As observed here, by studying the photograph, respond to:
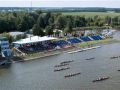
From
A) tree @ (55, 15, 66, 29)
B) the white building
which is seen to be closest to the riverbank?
the white building

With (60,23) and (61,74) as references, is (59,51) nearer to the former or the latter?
(61,74)

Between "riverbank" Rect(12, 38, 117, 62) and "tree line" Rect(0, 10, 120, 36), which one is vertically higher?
"tree line" Rect(0, 10, 120, 36)

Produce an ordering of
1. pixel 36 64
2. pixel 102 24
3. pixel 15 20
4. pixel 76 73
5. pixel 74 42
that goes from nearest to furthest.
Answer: pixel 76 73 < pixel 36 64 < pixel 74 42 < pixel 15 20 < pixel 102 24

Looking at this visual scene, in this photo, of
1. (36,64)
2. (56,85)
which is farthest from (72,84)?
(36,64)

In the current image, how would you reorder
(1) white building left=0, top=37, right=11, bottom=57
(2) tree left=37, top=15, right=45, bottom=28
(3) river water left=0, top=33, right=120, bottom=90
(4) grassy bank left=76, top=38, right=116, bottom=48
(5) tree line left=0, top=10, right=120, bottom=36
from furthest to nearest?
(2) tree left=37, top=15, right=45, bottom=28, (5) tree line left=0, top=10, right=120, bottom=36, (4) grassy bank left=76, top=38, right=116, bottom=48, (1) white building left=0, top=37, right=11, bottom=57, (3) river water left=0, top=33, right=120, bottom=90

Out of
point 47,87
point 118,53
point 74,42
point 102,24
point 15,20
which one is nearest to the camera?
point 47,87

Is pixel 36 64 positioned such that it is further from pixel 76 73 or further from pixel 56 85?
pixel 56 85

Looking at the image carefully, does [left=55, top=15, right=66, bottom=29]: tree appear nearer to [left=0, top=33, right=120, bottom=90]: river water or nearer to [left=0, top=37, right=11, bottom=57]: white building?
[left=0, top=33, right=120, bottom=90]: river water

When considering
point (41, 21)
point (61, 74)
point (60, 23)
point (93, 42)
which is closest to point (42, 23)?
point (41, 21)
